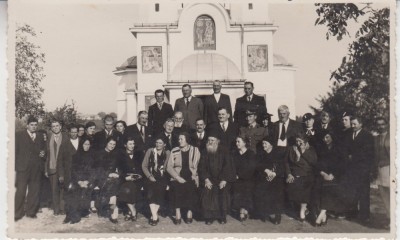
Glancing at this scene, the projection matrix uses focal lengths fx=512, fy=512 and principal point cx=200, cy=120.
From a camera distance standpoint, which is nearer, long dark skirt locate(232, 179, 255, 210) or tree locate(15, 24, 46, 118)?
long dark skirt locate(232, 179, 255, 210)

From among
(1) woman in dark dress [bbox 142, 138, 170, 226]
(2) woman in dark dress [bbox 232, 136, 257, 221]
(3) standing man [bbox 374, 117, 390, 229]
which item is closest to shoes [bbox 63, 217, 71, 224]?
(1) woman in dark dress [bbox 142, 138, 170, 226]

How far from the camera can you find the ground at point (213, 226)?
750 cm

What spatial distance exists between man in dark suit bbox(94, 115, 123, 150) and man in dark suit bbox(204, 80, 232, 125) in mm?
1360

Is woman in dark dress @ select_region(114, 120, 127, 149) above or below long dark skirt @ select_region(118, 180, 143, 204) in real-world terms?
above

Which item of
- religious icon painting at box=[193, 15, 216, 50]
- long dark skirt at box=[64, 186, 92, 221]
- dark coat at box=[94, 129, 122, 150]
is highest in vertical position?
religious icon painting at box=[193, 15, 216, 50]

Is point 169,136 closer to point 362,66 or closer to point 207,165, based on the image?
point 207,165

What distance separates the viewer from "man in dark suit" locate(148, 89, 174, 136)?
25.5ft

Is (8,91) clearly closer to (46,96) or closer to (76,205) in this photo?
(46,96)

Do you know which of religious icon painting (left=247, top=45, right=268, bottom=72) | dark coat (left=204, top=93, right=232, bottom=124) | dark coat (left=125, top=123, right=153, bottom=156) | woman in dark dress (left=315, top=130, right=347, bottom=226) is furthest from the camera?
religious icon painting (left=247, top=45, right=268, bottom=72)

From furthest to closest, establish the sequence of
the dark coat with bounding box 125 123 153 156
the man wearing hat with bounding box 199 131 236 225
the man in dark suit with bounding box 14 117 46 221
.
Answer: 1. the man in dark suit with bounding box 14 117 46 221
2. the dark coat with bounding box 125 123 153 156
3. the man wearing hat with bounding box 199 131 236 225

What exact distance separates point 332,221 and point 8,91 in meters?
5.27

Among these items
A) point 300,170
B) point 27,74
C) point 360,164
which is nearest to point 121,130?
point 27,74

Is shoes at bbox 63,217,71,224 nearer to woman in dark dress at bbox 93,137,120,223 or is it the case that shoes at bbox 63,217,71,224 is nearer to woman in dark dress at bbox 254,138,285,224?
woman in dark dress at bbox 93,137,120,223

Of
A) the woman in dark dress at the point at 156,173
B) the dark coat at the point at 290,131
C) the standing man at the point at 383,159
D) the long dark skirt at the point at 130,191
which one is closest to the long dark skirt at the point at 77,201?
the long dark skirt at the point at 130,191
